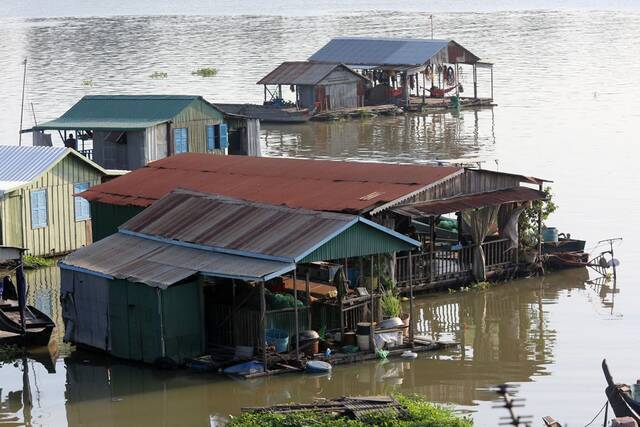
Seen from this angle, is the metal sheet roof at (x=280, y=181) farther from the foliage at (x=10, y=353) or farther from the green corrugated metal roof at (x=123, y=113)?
the green corrugated metal roof at (x=123, y=113)

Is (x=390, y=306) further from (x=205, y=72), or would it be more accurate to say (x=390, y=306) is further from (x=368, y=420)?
(x=205, y=72)

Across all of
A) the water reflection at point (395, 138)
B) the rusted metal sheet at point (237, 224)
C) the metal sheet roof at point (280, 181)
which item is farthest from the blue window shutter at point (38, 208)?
the water reflection at point (395, 138)

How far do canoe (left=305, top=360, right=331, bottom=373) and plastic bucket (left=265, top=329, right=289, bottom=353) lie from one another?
1.86ft

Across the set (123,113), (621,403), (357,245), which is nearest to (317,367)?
(357,245)

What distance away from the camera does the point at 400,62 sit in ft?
224

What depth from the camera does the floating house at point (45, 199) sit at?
113ft

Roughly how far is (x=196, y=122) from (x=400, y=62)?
2521 cm

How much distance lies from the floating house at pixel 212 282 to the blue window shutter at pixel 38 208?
7355 millimetres

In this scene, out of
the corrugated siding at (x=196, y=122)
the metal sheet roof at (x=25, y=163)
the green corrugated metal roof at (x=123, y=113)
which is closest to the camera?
the metal sheet roof at (x=25, y=163)

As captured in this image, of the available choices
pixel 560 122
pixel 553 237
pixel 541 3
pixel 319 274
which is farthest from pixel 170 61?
pixel 541 3

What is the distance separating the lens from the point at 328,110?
66.5m

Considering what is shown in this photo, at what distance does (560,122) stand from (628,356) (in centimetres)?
4060

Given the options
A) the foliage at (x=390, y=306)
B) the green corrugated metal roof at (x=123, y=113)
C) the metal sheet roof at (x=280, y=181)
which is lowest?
the foliage at (x=390, y=306)

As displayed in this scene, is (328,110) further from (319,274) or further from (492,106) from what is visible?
(319,274)
